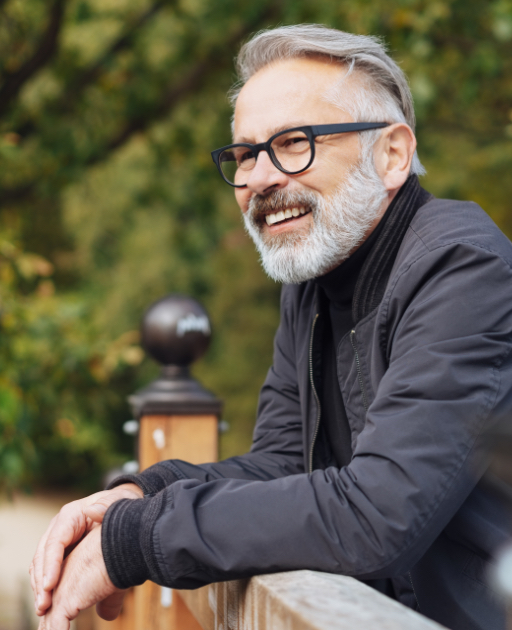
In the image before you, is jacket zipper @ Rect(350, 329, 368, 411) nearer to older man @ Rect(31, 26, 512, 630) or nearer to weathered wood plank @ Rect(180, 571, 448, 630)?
older man @ Rect(31, 26, 512, 630)

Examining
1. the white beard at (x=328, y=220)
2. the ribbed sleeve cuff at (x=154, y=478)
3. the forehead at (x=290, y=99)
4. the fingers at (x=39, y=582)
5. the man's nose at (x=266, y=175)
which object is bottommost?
the fingers at (x=39, y=582)

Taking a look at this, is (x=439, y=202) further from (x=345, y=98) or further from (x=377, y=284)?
(x=345, y=98)

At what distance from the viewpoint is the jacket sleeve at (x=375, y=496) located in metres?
1.20

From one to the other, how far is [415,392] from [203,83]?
5685mm

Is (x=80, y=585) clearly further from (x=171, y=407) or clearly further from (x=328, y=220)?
(x=171, y=407)

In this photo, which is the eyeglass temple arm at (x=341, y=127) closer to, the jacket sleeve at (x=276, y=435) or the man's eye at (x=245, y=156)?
the man's eye at (x=245, y=156)

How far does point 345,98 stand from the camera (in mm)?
1833

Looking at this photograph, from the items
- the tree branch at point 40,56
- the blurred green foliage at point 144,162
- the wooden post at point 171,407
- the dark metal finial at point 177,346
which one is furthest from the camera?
the tree branch at point 40,56

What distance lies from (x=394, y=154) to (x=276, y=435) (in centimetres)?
82

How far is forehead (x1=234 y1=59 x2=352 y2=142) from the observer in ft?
5.87

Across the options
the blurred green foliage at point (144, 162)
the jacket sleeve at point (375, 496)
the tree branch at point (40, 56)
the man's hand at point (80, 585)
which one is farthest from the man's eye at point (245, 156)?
the tree branch at point (40, 56)

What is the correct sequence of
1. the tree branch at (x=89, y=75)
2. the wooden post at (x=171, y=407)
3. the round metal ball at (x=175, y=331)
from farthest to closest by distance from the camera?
the tree branch at (x=89, y=75) < the round metal ball at (x=175, y=331) < the wooden post at (x=171, y=407)

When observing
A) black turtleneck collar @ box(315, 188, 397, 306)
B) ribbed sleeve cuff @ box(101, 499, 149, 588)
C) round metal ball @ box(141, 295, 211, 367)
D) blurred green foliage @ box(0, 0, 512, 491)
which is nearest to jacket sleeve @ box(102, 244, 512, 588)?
ribbed sleeve cuff @ box(101, 499, 149, 588)

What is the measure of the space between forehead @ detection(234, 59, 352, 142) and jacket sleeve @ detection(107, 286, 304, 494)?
1.79ft
